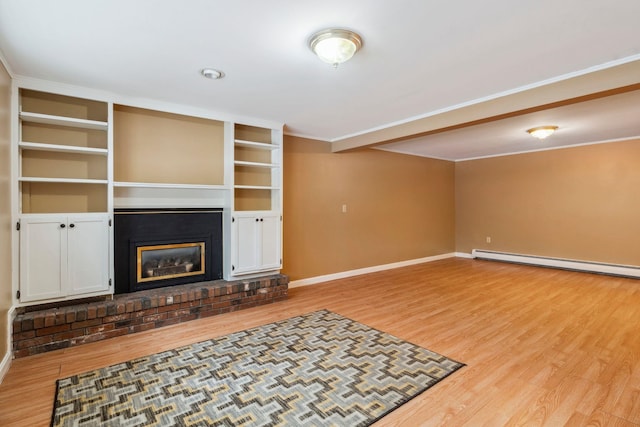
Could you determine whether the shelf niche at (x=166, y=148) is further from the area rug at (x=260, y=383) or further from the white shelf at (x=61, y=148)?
the area rug at (x=260, y=383)

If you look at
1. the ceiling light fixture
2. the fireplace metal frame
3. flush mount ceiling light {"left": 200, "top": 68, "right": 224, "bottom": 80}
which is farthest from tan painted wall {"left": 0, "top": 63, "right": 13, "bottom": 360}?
the ceiling light fixture

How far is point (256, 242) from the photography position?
4.05 m

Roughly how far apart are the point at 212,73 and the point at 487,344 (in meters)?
3.37

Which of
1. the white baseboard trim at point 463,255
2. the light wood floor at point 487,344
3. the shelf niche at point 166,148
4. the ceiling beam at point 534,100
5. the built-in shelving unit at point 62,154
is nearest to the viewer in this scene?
the light wood floor at point 487,344

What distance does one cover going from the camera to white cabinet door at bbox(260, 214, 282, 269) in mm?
4121

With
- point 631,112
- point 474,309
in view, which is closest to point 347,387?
point 474,309

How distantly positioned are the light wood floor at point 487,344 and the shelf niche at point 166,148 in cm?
166

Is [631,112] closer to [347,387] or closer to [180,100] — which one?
[347,387]

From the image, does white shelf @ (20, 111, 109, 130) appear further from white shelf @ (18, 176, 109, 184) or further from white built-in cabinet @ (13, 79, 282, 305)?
white shelf @ (18, 176, 109, 184)

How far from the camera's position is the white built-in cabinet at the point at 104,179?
9.20 ft

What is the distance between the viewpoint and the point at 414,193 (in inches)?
260

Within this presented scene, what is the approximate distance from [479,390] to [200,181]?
3.43 meters

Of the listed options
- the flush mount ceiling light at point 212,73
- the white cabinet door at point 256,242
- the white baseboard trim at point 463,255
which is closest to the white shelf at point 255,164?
the white cabinet door at point 256,242

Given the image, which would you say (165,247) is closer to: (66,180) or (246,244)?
(246,244)
